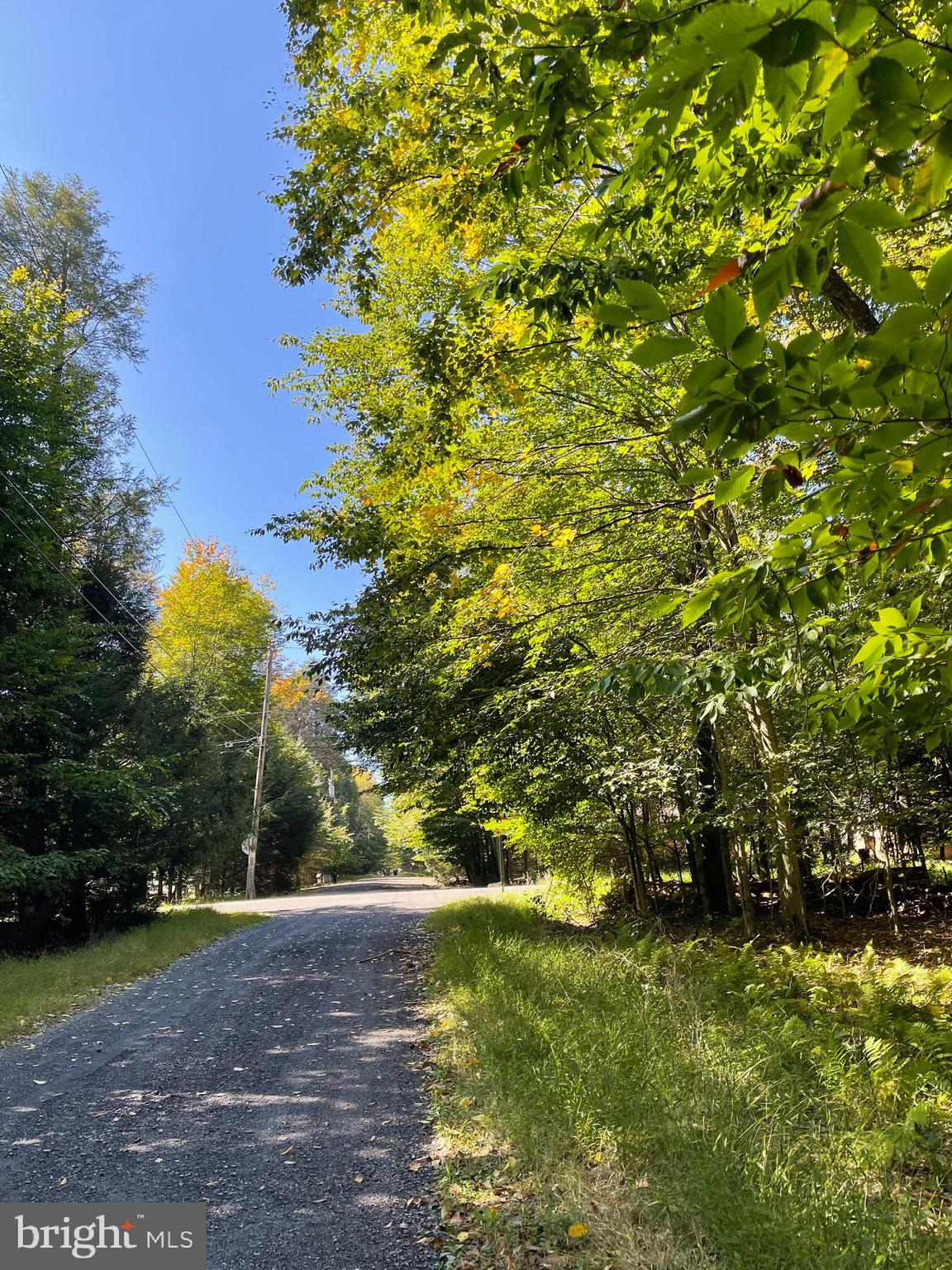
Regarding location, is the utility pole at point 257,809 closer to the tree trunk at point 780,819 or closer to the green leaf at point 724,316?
the tree trunk at point 780,819

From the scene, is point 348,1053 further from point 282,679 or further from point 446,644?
point 282,679

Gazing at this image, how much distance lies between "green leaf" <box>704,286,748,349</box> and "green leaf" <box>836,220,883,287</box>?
15 cm

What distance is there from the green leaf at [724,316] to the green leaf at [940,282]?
0.84 ft

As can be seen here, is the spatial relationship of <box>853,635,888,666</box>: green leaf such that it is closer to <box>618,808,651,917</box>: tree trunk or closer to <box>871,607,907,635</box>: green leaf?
<box>871,607,907,635</box>: green leaf

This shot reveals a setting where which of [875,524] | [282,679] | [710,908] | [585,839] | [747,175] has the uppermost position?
[282,679]

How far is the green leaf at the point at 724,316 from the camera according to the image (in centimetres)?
99

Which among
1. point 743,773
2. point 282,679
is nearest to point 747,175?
point 743,773

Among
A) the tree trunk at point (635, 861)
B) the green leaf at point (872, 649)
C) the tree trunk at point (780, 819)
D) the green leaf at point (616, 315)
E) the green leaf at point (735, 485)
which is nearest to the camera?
the green leaf at point (616, 315)

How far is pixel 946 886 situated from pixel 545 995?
6.81 metres

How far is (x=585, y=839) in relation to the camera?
36.7ft

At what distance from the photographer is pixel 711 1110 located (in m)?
3.16

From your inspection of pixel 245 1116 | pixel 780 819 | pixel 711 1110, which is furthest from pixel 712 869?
pixel 245 1116

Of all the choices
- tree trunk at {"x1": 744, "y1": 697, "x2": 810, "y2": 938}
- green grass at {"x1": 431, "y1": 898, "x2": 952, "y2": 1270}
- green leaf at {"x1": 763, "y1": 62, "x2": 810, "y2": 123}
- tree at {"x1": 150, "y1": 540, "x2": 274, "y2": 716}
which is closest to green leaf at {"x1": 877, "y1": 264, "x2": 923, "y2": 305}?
green leaf at {"x1": 763, "y1": 62, "x2": 810, "y2": 123}

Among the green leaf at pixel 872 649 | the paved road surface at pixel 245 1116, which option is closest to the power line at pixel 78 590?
the paved road surface at pixel 245 1116
